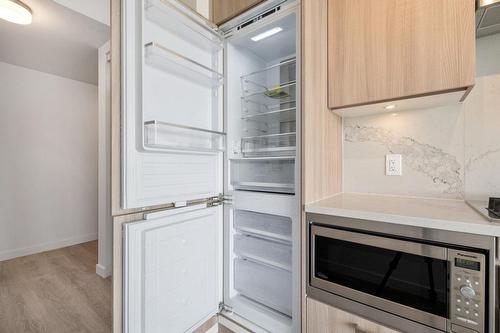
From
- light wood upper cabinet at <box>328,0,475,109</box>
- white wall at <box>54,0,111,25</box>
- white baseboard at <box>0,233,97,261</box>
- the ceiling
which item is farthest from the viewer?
white baseboard at <box>0,233,97,261</box>

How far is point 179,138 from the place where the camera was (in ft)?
3.96

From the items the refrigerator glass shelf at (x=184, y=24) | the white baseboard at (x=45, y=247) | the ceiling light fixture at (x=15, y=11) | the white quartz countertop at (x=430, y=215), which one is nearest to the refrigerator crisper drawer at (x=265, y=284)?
the white quartz countertop at (x=430, y=215)

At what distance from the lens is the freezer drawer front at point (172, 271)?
3.21 feet

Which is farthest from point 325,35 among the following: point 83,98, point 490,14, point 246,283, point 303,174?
point 83,98

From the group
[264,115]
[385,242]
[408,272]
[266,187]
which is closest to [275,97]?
[264,115]

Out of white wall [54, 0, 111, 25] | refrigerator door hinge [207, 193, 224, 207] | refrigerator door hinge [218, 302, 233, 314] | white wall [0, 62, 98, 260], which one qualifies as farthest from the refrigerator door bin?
white wall [0, 62, 98, 260]

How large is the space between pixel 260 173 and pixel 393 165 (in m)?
0.85

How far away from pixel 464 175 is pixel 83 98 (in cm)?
437

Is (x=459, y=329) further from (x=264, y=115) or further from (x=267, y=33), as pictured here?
(x=267, y=33)

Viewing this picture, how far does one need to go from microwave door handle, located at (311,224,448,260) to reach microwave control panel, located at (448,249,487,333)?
40mm

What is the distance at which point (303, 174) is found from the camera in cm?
109

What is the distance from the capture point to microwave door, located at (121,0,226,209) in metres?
0.98

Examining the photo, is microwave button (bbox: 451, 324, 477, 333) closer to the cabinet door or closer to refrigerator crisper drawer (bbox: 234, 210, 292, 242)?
the cabinet door

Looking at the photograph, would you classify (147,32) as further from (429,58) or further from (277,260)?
(277,260)
